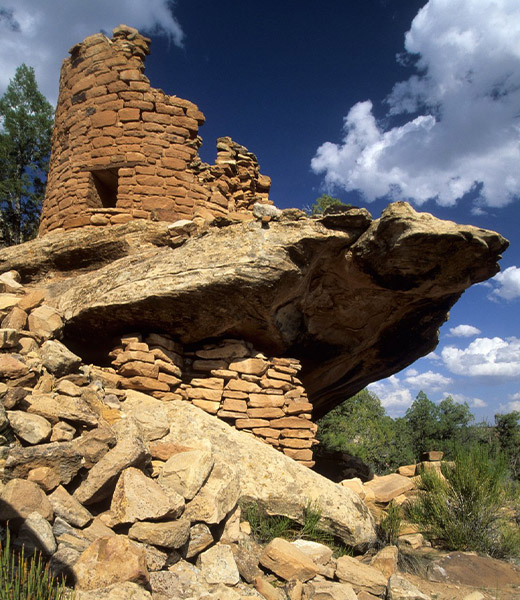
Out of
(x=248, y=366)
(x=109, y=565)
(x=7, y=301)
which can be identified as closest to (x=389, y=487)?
(x=248, y=366)

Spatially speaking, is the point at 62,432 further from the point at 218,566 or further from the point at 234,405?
the point at 234,405

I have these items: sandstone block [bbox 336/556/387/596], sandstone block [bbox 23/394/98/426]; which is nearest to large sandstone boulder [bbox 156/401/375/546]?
sandstone block [bbox 336/556/387/596]

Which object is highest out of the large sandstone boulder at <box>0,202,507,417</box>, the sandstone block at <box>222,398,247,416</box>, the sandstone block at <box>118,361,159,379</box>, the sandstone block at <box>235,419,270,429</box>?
the large sandstone boulder at <box>0,202,507,417</box>

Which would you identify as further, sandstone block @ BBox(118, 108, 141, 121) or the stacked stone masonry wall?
sandstone block @ BBox(118, 108, 141, 121)

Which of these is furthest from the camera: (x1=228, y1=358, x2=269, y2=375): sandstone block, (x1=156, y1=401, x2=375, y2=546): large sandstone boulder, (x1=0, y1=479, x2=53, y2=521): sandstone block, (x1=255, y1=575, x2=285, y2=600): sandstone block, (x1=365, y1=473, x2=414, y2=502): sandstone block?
(x1=365, y1=473, x2=414, y2=502): sandstone block

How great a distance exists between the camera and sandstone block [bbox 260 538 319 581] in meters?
3.05

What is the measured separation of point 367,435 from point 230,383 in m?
11.3

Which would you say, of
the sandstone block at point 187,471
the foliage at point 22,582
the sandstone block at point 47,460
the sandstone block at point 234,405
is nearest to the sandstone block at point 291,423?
the sandstone block at point 234,405

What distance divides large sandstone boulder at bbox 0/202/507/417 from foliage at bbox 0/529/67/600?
300 cm

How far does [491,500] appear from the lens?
461cm

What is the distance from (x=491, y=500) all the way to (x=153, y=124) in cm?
644

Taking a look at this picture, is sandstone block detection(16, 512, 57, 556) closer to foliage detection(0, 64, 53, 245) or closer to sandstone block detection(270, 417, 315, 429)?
sandstone block detection(270, 417, 315, 429)

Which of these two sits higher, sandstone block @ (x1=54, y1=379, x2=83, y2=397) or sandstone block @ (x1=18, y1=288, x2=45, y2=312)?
sandstone block @ (x1=18, y1=288, x2=45, y2=312)

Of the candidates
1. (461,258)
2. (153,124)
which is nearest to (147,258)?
(153,124)
